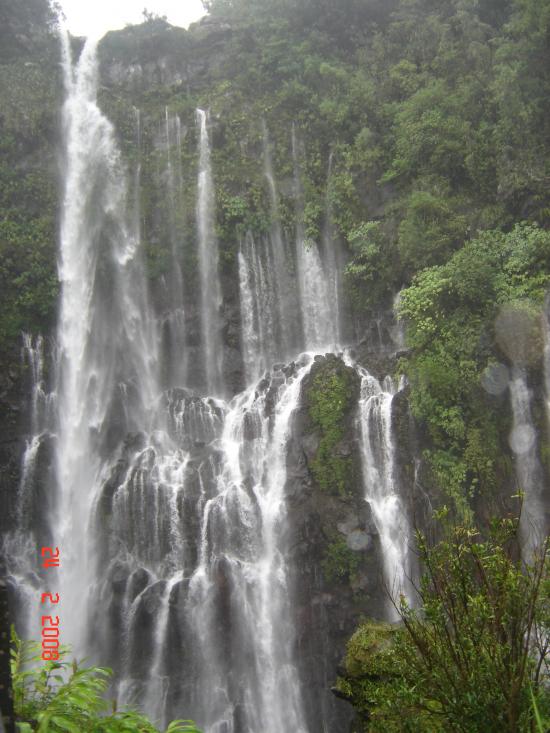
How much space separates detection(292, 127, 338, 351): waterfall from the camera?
2184 centimetres

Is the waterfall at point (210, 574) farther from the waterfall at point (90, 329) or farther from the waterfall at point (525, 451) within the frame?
the waterfall at point (525, 451)

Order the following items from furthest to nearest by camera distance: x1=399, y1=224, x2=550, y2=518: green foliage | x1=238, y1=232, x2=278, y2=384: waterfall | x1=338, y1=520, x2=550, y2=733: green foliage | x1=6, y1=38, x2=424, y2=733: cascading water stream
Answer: x1=238, y1=232, x2=278, y2=384: waterfall, x1=399, y1=224, x2=550, y2=518: green foliage, x1=6, y1=38, x2=424, y2=733: cascading water stream, x1=338, y1=520, x2=550, y2=733: green foliage

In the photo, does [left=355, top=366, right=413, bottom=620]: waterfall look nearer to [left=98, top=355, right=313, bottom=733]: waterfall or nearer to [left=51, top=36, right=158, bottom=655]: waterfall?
[left=98, top=355, right=313, bottom=733]: waterfall

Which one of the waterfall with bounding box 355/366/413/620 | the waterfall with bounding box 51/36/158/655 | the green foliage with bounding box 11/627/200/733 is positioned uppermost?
the waterfall with bounding box 51/36/158/655

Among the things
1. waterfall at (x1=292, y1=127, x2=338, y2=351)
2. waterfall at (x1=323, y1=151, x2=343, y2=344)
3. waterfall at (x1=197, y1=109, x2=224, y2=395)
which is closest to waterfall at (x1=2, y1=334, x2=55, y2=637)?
waterfall at (x1=197, y1=109, x2=224, y2=395)

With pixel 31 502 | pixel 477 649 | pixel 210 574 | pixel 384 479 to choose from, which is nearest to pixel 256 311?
pixel 384 479

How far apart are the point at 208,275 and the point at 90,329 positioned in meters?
4.91

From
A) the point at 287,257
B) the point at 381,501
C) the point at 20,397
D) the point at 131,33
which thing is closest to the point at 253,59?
the point at 131,33

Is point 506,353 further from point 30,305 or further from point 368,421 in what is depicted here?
point 30,305

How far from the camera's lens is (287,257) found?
901 inches

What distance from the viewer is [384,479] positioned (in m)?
15.8

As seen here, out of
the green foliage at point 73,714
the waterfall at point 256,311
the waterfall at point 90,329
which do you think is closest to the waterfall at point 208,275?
the waterfall at point 256,311

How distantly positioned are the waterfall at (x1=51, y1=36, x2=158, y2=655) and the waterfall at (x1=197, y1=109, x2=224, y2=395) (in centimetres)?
211

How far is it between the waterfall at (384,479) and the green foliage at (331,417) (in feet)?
1.49
